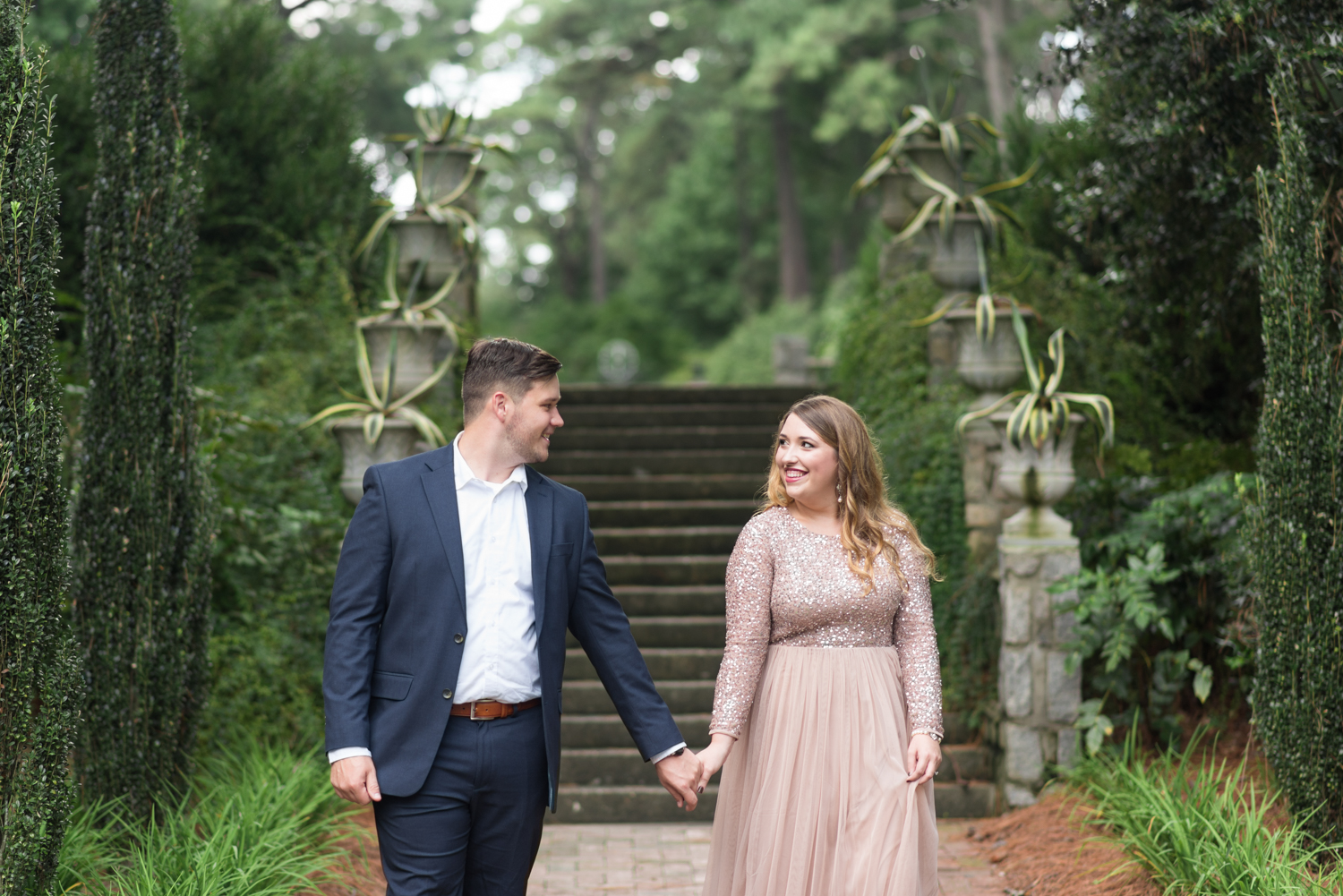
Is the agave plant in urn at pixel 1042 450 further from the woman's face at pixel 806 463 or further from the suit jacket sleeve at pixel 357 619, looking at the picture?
the suit jacket sleeve at pixel 357 619

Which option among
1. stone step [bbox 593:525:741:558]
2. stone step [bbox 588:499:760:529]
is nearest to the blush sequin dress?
stone step [bbox 593:525:741:558]

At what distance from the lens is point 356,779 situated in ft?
8.89

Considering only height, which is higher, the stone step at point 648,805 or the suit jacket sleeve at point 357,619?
the suit jacket sleeve at point 357,619

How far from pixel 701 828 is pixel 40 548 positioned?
3215mm

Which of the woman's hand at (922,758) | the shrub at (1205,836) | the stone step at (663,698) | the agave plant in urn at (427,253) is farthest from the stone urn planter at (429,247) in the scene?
the woman's hand at (922,758)

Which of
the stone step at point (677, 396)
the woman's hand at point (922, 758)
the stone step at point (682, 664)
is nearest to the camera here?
the woman's hand at point (922, 758)

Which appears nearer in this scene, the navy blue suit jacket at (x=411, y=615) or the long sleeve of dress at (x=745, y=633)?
the navy blue suit jacket at (x=411, y=615)

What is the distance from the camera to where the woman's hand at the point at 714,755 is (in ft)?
9.97

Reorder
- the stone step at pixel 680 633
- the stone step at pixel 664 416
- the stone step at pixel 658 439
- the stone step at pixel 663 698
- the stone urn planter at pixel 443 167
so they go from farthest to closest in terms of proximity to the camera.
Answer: the stone step at pixel 664 416
the stone step at pixel 658 439
the stone urn planter at pixel 443 167
the stone step at pixel 680 633
the stone step at pixel 663 698

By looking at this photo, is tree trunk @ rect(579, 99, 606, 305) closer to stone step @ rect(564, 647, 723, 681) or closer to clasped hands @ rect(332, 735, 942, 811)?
stone step @ rect(564, 647, 723, 681)

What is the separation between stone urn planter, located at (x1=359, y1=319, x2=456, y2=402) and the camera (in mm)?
5996

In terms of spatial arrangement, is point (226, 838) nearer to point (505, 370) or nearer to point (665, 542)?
point (505, 370)

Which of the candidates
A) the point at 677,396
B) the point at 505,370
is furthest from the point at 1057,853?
the point at 677,396

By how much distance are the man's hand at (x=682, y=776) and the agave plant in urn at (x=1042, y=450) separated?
2.89 meters
